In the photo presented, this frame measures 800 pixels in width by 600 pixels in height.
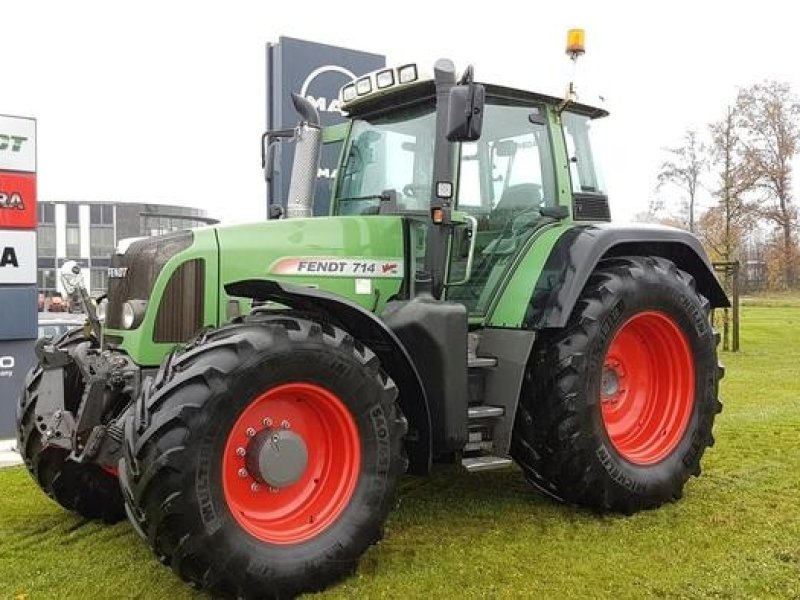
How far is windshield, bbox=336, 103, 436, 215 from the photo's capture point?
489 centimetres

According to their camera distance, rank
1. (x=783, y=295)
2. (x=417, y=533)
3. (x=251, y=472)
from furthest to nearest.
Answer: (x=783, y=295), (x=417, y=533), (x=251, y=472)

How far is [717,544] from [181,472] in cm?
273

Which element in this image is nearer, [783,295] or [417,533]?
[417,533]

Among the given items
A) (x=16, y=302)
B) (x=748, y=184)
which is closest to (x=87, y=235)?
(x=748, y=184)

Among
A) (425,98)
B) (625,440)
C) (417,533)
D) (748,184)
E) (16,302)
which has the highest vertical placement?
(748,184)

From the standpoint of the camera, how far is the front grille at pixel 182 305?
4230mm

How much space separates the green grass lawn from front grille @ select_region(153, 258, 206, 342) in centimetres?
114

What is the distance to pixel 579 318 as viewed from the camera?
4746 mm

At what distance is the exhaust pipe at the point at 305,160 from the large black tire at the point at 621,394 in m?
1.79

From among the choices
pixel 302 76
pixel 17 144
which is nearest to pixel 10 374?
pixel 17 144

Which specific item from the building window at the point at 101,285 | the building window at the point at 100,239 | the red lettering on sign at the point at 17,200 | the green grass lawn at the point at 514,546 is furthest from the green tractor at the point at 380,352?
the building window at the point at 100,239

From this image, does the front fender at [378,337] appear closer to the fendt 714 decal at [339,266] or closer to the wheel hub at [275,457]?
A: the fendt 714 decal at [339,266]

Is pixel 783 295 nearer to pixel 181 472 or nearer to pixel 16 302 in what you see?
pixel 16 302

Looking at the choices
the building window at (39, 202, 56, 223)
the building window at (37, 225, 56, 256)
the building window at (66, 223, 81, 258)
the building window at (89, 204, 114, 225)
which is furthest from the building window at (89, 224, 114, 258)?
the building window at (39, 202, 56, 223)
